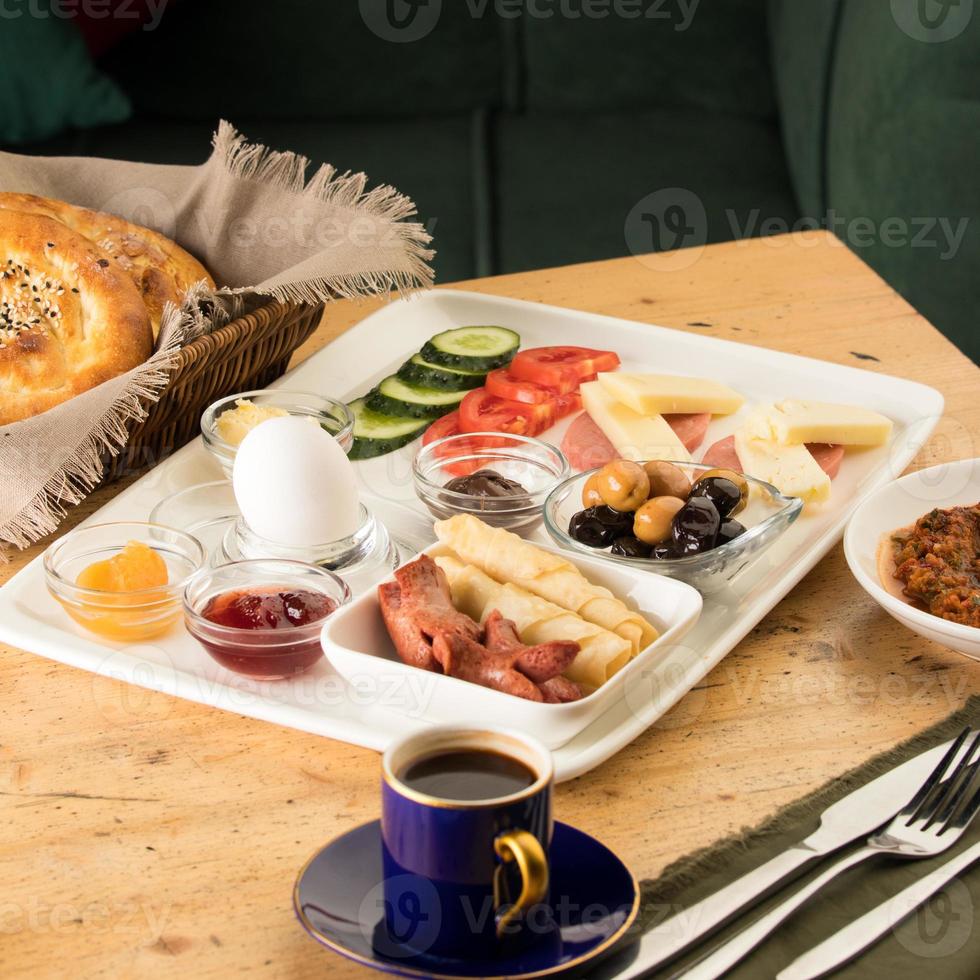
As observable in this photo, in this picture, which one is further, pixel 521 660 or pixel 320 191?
pixel 320 191

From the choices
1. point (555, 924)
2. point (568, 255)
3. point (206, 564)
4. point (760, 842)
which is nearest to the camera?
point (555, 924)

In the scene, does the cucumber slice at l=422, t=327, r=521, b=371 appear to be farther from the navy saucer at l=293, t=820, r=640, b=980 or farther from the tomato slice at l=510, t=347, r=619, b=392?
the navy saucer at l=293, t=820, r=640, b=980

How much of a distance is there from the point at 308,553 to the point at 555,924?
583mm

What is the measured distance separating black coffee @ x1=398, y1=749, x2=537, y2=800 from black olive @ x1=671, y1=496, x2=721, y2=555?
46cm

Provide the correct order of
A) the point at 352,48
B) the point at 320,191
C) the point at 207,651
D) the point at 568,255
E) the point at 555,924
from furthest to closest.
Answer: the point at 352,48 < the point at 568,255 < the point at 320,191 < the point at 207,651 < the point at 555,924

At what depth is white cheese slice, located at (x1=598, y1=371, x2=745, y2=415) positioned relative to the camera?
63.6 inches

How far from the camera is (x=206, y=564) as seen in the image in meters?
1.27

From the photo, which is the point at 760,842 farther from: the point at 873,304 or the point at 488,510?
the point at 873,304

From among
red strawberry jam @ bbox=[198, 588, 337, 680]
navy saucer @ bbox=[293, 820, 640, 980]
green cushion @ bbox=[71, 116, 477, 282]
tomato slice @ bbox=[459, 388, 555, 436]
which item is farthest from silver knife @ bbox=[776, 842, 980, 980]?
green cushion @ bbox=[71, 116, 477, 282]

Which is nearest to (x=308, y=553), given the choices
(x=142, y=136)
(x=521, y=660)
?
(x=521, y=660)

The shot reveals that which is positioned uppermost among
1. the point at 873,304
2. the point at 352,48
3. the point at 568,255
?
the point at 352,48

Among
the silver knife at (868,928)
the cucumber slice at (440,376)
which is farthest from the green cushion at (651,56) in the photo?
the silver knife at (868,928)

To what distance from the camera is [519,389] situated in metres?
1.68

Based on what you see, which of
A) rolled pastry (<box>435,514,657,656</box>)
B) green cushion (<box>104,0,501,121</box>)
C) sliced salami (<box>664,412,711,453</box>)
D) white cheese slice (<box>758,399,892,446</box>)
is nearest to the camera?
rolled pastry (<box>435,514,657,656</box>)
